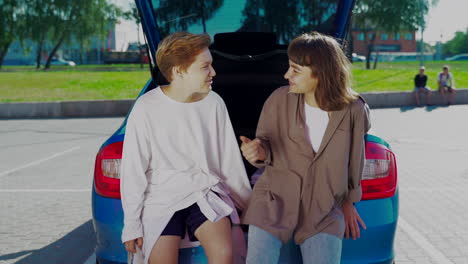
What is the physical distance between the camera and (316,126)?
2443 mm

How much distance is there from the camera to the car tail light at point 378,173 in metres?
2.90

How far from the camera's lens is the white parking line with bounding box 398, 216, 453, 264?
4.27m

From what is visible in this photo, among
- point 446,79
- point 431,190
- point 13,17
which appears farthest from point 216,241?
point 13,17

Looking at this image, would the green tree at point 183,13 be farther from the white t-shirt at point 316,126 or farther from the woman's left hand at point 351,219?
the woman's left hand at point 351,219

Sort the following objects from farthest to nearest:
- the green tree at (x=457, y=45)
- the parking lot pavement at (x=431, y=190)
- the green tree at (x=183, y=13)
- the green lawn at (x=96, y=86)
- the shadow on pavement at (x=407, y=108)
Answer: the green tree at (x=457, y=45) → the green lawn at (x=96, y=86) → the shadow on pavement at (x=407, y=108) → the parking lot pavement at (x=431, y=190) → the green tree at (x=183, y=13)

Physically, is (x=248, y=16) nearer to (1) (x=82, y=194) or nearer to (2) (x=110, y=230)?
(2) (x=110, y=230)

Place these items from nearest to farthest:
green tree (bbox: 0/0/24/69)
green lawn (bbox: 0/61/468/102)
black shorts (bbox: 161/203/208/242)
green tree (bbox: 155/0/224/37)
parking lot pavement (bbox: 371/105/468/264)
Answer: black shorts (bbox: 161/203/208/242), green tree (bbox: 155/0/224/37), parking lot pavement (bbox: 371/105/468/264), green lawn (bbox: 0/61/468/102), green tree (bbox: 0/0/24/69)

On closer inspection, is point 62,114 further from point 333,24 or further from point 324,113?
point 324,113

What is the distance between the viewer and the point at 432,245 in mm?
4598

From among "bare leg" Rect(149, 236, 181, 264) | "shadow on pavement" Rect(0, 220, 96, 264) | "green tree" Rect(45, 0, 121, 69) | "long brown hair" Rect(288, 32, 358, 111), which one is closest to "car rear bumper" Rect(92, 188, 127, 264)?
"bare leg" Rect(149, 236, 181, 264)

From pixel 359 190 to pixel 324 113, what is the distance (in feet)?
1.28

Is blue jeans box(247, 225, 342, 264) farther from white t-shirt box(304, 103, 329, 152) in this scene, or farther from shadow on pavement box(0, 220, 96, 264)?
shadow on pavement box(0, 220, 96, 264)

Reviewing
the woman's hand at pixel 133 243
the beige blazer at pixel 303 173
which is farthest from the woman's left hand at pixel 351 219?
the woman's hand at pixel 133 243

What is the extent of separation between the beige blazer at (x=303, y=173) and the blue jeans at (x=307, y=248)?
0.08 feet
